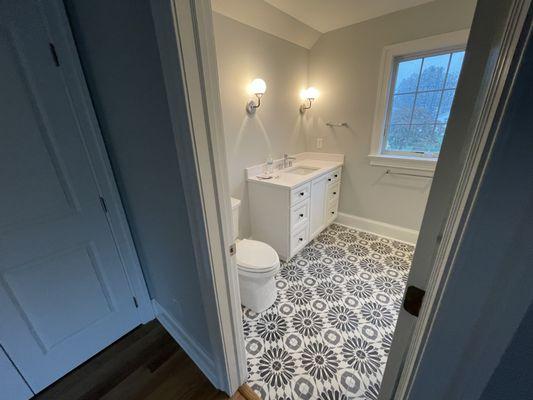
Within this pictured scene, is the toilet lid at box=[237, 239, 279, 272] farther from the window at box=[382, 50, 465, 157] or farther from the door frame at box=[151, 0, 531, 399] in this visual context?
the window at box=[382, 50, 465, 157]

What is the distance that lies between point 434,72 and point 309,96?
123 centimetres

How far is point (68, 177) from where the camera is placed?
44.8 inches

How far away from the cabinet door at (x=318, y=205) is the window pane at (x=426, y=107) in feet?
3.62

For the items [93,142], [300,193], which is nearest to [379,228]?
[300,193]

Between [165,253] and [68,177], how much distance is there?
63 centimetres

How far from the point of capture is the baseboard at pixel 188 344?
123 centimetres

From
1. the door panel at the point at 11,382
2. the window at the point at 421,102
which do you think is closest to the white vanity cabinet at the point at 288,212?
the window at the point at 421,102

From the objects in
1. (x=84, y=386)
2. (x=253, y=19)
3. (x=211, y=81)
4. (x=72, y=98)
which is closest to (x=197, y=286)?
(x=211, y=81)

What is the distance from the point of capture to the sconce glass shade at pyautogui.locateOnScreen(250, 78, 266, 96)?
205 centimetres

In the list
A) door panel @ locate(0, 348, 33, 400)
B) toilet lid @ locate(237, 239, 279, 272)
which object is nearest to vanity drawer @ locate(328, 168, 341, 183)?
toilet lid @ locate(237, 239, 279, 272)

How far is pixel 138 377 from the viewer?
4.22 ft

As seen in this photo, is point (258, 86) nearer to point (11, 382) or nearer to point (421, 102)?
point (421, 102)

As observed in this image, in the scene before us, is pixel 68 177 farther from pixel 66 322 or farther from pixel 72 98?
pixel 66 322

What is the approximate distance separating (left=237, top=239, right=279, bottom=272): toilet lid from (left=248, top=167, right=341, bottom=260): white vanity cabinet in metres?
0.40
